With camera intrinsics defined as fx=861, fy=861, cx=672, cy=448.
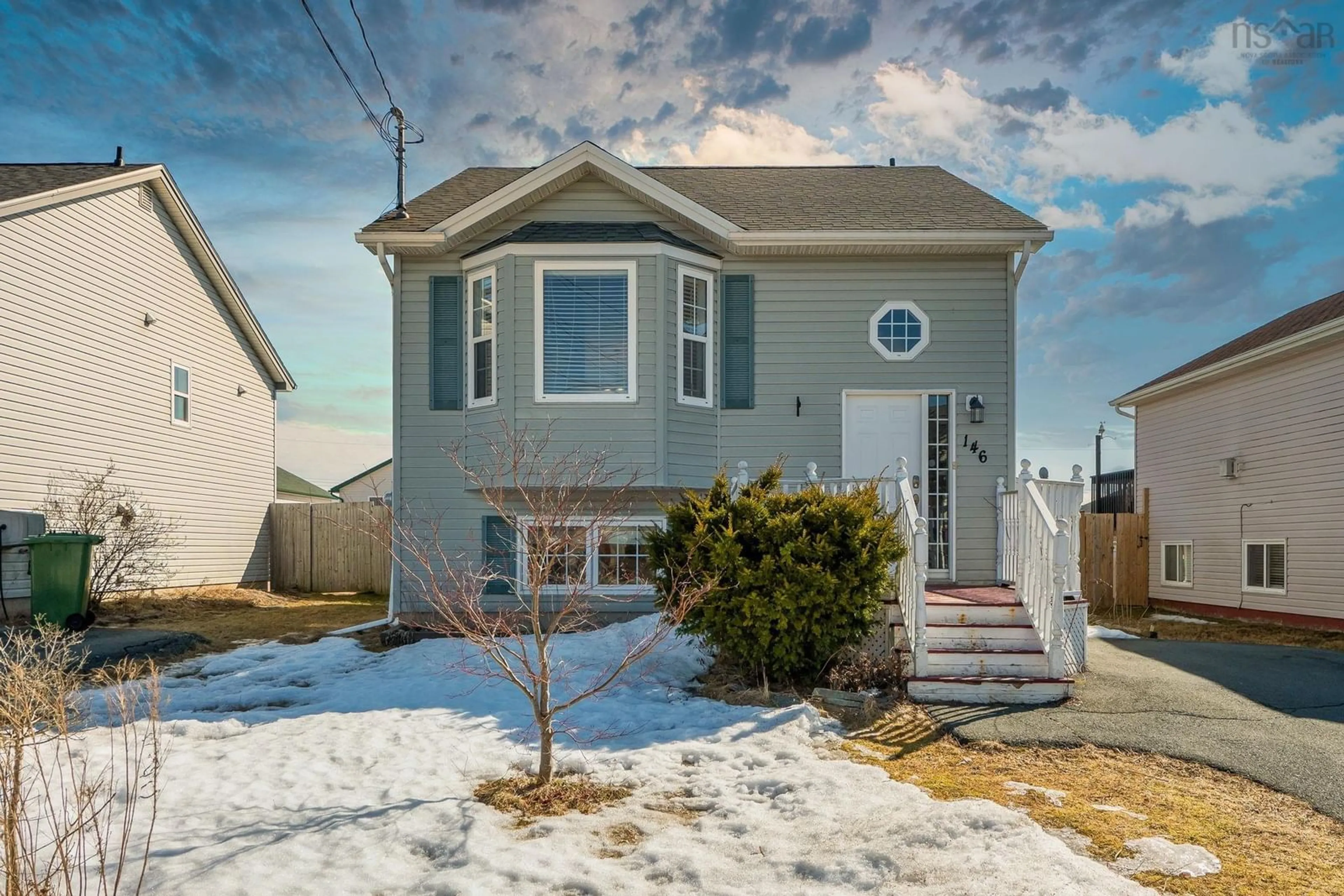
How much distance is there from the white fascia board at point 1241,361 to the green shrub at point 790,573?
9.15 meters

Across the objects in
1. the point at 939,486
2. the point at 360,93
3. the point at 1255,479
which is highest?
the point at 360,93

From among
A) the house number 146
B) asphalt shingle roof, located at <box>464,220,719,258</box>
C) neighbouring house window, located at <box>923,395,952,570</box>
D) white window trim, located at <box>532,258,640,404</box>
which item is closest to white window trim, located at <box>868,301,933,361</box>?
neighbouring house window, located at <box>923,395,952,570</box>

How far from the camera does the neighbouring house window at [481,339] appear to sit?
1012cm

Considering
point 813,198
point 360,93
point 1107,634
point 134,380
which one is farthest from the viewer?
point 134,380

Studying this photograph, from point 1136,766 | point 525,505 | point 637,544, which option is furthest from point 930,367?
point 1136,766

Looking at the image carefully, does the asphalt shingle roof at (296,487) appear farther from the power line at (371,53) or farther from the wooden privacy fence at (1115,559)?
the wooden privacy fence at (1115,559)

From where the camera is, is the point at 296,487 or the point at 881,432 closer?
the point at 881,432

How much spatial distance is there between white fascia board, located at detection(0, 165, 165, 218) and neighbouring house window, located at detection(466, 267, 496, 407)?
271 inches

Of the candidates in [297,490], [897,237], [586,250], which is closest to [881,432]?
[897,237]

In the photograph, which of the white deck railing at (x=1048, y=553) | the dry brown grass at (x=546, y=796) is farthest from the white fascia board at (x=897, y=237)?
the dry brown grass at (x=546, y=796)

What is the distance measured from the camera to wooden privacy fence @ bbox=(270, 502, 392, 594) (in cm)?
1686

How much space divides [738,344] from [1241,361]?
30.5ft

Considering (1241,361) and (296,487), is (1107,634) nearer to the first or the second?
(1241,361)

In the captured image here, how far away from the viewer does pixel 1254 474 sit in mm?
14289
